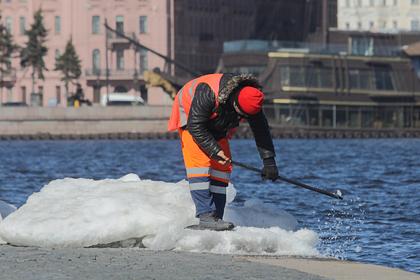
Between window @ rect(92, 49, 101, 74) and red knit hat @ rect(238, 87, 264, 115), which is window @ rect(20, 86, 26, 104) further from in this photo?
red knit hat @ rect(238, 87, 264, 115)

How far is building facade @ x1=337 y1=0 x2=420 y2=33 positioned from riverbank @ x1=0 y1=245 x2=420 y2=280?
6628 inches

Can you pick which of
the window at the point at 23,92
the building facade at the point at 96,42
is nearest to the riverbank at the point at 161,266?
the building facade at the point at 96,42

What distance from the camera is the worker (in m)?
16.1

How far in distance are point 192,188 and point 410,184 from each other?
22.4m

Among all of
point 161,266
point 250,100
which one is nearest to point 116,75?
point 250,100

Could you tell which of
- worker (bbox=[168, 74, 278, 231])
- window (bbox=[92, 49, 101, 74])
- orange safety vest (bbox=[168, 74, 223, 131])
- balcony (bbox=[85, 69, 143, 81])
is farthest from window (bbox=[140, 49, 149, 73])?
worker (bbox=[168, 74, 278, 231])

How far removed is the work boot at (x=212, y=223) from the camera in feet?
52.0

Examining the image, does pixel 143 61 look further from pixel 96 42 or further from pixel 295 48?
pixel 295 48

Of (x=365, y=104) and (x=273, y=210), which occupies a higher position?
(x=273, y=210)

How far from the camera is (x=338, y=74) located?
407 ft

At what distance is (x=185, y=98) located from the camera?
1655cm

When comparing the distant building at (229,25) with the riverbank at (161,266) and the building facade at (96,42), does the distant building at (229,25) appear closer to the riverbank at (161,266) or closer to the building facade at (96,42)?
the building facade at (96,42)

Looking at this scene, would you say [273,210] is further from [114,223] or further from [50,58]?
[50,58]

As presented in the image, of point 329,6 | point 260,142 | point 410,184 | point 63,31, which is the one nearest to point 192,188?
point 260,142
